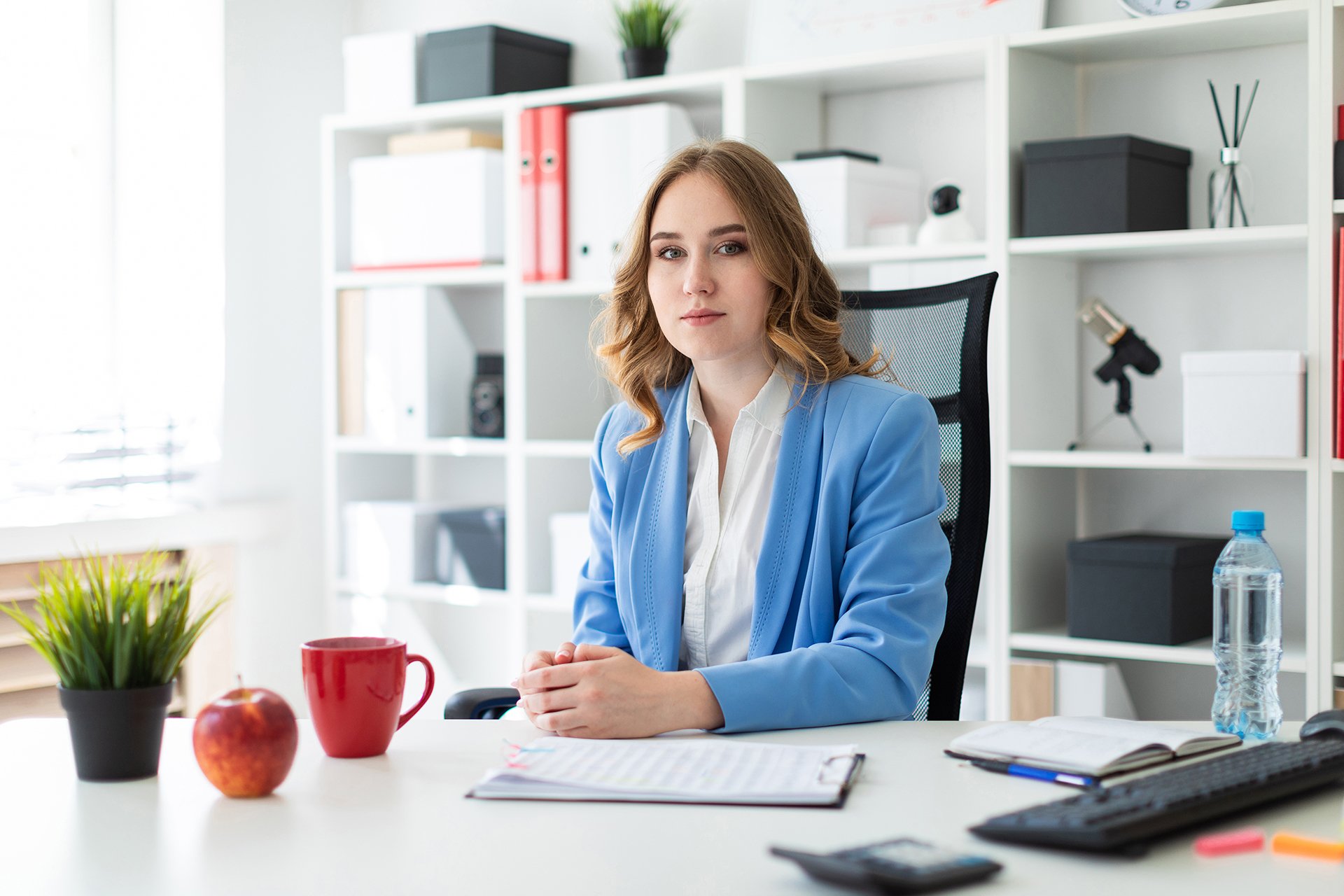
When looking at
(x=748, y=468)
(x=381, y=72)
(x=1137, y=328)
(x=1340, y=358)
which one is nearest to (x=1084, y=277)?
(x=1137, y=328)

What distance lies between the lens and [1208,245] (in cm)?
250

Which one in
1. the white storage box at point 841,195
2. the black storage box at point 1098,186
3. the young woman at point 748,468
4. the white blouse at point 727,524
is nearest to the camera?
the young woman at point 748,468

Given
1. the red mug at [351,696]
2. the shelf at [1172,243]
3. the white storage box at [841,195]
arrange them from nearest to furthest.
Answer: the red mug at [351,696] < the shelf at [1172,243] < the white storage box at [841,195]

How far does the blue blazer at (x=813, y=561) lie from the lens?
4.15 ft

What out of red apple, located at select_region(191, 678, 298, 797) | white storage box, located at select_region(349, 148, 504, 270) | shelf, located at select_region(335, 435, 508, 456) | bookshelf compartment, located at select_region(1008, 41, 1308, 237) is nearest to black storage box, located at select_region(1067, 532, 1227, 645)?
bookshelf compartment, located at select_region(1008, 41, 1308, 237)

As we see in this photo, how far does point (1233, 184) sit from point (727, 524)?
1467 millimetres

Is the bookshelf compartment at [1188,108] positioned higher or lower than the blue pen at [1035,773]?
higher

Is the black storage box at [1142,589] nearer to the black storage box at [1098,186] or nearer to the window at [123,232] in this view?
the black storage box at [1098,186]

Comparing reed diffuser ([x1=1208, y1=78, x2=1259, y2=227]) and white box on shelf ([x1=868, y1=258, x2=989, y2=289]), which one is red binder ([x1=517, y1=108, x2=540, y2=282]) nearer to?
white box on shelf ([x1=868, y1=258, x2=989, y2=289])

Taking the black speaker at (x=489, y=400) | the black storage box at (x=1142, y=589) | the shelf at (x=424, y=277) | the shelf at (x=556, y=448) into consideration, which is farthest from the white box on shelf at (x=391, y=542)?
the black storage box at (x=1142, y=589)

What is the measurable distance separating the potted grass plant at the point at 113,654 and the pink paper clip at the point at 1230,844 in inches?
29.9

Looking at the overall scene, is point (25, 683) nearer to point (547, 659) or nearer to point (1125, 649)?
point (547, 659)

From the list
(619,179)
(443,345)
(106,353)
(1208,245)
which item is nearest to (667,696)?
(1208,245)

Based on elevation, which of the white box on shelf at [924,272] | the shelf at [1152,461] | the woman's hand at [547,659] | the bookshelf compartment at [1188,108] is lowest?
the woman's hand at [547,659]
